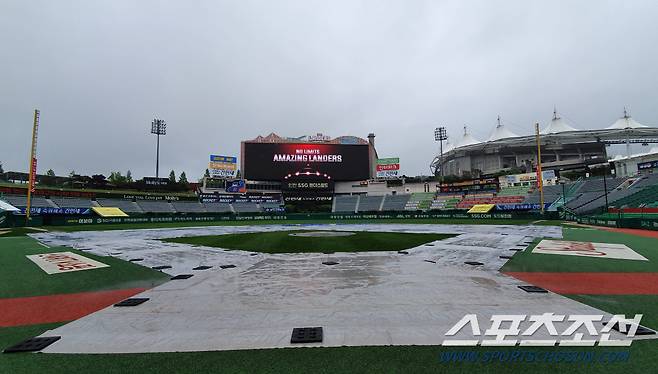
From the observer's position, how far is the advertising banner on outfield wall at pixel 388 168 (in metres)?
72.2

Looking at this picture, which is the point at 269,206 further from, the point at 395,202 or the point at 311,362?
the point at 311,362

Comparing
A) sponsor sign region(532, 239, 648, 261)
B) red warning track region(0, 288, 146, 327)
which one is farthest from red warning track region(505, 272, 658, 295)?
red warning track region(0, 288, 146, 327)

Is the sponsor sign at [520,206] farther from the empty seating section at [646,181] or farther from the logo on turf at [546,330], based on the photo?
the logo on turf at [546,330]

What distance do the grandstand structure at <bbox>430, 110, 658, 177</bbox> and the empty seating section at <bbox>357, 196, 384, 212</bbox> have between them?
28436 mm

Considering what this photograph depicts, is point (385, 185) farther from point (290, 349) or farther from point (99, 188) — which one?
point (290, 349)

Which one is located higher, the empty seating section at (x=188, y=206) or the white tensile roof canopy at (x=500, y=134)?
the white tensile roof canopy at (x=500, y=134)

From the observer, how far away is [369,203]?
66.8 metres

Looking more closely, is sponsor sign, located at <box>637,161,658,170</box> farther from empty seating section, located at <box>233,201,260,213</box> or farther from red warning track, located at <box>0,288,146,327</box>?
empty seating section, located at <box>233,201,260,213</box>

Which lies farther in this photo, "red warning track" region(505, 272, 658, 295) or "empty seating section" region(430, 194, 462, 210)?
"empty seating section" region(430, 194, 462, 210)

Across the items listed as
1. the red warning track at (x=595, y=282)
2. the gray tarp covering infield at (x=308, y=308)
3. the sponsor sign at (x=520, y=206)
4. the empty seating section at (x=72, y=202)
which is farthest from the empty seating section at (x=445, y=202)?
the empty seating section at (x=72, y=202)

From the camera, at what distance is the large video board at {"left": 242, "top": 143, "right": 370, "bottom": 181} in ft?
222

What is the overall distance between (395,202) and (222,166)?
4182 cm

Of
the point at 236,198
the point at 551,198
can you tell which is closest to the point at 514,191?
the point at 551,198

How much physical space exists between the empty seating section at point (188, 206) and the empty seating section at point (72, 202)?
44.6 feet
